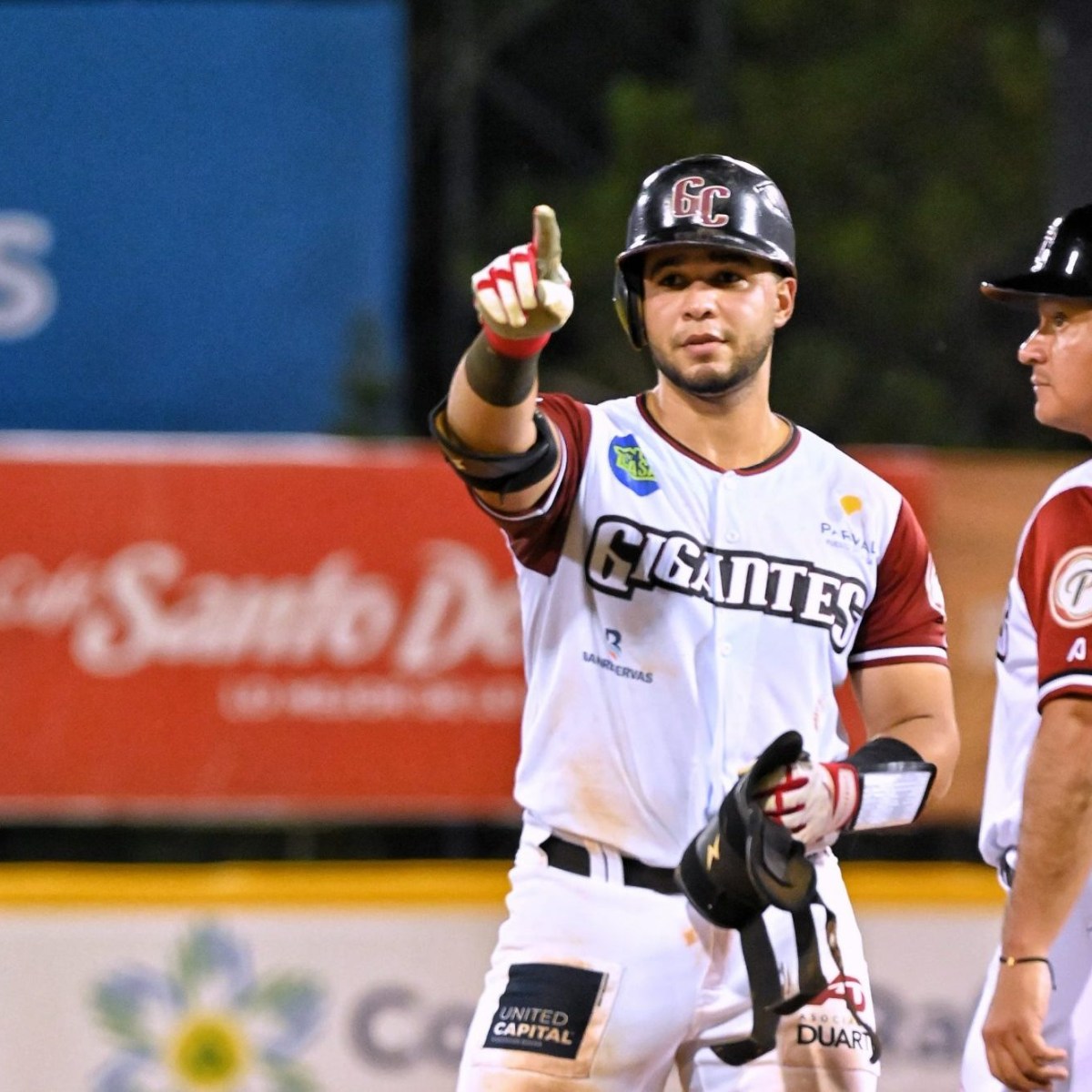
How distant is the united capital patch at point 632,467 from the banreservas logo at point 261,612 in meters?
3.08

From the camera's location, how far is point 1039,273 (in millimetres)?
3340

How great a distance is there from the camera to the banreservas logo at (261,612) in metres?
6.35

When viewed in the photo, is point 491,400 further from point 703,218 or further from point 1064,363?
point 1064,363

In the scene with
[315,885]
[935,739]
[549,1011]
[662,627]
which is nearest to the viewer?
[549,1011]

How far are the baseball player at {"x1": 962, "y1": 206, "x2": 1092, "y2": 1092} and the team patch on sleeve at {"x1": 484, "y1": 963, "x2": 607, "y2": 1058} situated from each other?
616 millimetres

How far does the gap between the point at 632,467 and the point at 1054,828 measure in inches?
36.3

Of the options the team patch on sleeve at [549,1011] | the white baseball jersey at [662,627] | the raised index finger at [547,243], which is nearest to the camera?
the raised index finger at [547,243]

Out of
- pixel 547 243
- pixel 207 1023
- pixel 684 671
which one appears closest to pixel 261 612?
pixel 207 1023

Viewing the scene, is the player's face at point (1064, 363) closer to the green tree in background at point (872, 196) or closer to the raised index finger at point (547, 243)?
the raised index finger at point (547, 243)

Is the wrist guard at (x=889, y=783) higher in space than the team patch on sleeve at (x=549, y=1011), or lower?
higher

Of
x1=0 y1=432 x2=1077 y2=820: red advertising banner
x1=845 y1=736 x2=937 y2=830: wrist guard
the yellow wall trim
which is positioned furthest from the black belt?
x1=0 y1=432 x2=1077 y2=820: red advertising banner

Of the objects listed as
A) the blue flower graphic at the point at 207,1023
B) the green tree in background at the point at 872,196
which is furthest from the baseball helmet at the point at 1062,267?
the green tree in background at the point at 872,196

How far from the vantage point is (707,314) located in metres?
3.38

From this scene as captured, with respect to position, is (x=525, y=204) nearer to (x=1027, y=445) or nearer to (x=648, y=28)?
(x=648, y=28)
